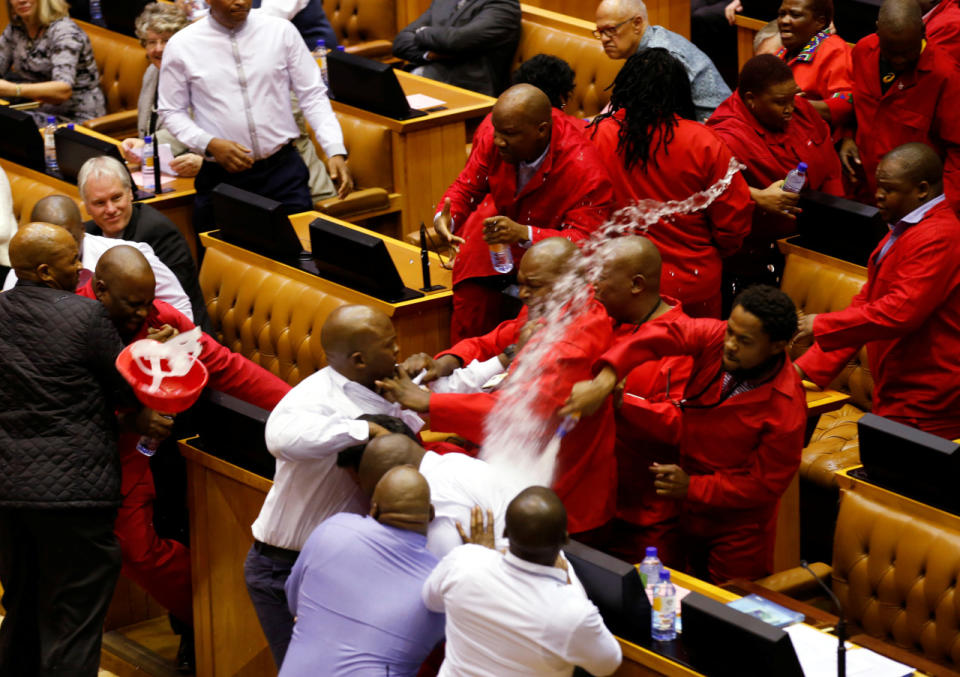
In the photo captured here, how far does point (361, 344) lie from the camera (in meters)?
4.18

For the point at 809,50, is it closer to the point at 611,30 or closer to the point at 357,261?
the point at 611,30

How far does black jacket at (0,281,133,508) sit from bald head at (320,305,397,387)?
74 cm

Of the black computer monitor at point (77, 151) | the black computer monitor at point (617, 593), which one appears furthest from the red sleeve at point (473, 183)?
the black computer monitor at point (617, 593)

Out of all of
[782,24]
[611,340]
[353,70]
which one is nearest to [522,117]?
[611,340]

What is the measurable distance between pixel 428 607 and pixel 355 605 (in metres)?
0.18

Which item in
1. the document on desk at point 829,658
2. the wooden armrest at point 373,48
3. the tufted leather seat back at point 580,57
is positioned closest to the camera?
the document on desk at point 829,658

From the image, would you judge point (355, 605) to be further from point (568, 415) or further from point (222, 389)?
point (222, 389)

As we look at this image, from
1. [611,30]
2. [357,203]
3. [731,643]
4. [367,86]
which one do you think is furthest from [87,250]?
[731,643]

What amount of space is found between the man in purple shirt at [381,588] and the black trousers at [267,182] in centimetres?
302

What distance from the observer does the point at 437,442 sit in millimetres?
4711

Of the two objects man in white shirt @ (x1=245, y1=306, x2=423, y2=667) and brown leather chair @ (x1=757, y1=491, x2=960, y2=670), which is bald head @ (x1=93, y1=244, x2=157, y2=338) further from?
brown leather chair @ (x1=757, y1=491, x2=960, y2=670)

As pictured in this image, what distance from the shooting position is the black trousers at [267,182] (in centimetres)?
657

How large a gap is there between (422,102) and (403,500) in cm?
395

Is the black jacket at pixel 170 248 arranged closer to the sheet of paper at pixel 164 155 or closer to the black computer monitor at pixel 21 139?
the sheet of paper at pixel 164 155
